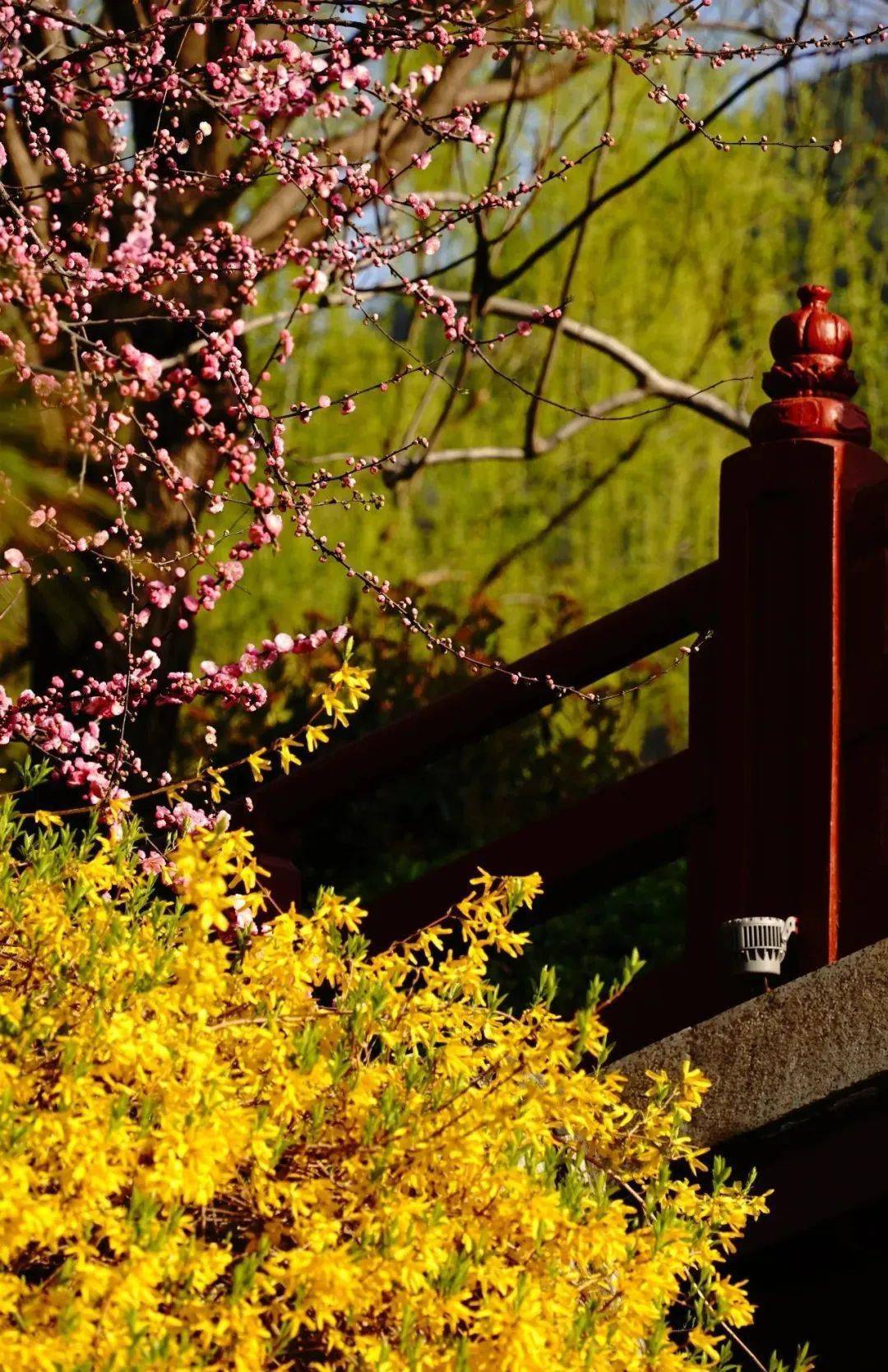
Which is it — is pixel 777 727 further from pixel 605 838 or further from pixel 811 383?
pixel 811 383

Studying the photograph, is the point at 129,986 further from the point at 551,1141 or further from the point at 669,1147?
the point at 669,1147

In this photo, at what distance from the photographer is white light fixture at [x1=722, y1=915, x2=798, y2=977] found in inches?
135

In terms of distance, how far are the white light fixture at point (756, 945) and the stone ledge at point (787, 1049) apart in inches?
3.4

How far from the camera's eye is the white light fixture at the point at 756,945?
3439mm

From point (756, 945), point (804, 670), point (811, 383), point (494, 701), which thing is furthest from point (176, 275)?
point (756, 945)

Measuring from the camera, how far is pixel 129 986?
8.36 ft

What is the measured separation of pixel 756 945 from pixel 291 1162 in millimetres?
1130

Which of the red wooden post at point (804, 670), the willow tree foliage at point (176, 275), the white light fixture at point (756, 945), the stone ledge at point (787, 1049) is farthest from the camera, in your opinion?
the willow tree foliage at point (176, 275)

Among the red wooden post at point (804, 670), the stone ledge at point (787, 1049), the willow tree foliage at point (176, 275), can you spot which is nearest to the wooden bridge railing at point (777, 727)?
the red wooden post at point (804, 670)

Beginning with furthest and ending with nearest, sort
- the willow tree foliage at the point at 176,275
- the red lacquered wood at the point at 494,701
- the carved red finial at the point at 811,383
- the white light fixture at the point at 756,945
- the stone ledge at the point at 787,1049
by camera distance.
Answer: the willow tree foliage at the point at 176,275 → the red lacquered wood at the point at 494,701 → the carved red finial at the point at 811,383 → the white light fixture at the point at 756,945 → the stone ledge at the point at 787,1049

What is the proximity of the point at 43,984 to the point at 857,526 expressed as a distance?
1.86 metres

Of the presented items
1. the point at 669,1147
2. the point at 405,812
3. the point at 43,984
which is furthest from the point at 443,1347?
the point at 405,812

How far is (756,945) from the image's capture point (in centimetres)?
345

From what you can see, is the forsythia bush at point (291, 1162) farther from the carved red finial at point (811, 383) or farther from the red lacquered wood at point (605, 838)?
the carved red finial at point (811, 383)
